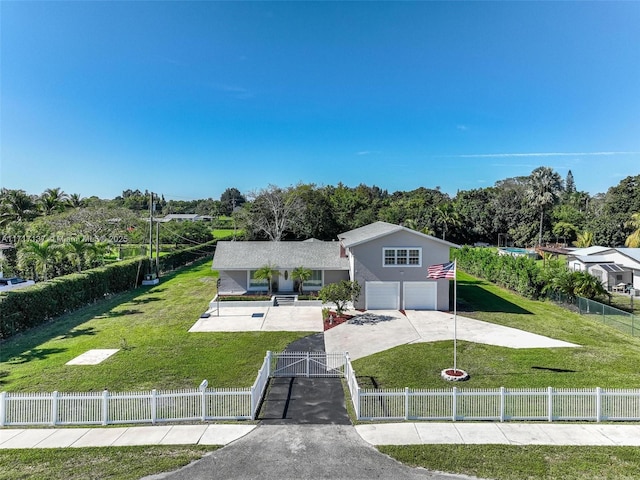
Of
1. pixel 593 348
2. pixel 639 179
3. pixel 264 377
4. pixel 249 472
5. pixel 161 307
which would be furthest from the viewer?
pixel 639 179

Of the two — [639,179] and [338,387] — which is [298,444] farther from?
[639,179]

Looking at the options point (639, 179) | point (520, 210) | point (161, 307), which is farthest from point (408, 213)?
point (161, 307)

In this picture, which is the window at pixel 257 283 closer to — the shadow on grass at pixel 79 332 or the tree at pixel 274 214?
the shadow on grass at pixel 79 332

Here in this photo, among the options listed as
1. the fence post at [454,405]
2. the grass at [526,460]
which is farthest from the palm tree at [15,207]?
the grass at [526,460]

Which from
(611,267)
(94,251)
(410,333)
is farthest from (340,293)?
(611,267)

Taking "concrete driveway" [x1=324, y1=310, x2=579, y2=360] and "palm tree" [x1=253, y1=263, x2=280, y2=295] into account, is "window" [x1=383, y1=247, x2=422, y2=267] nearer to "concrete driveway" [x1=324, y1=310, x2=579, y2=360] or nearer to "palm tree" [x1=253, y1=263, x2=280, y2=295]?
"concrete driveway" [x1=324, y1=310, x2=579, y2=360]

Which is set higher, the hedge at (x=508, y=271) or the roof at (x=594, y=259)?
the roof at (x=594, y=259)
